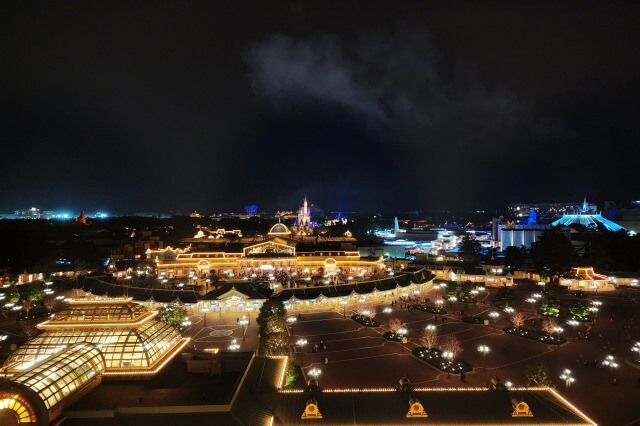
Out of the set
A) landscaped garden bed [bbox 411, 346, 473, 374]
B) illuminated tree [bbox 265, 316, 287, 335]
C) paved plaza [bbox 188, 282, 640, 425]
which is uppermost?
illuminated tree [bbox 265, 316, 287, 335]

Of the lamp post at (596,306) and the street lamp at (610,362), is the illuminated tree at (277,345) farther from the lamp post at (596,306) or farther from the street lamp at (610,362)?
the lamp post at (596,306)

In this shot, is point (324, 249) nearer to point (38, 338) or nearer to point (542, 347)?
point (542, 347)

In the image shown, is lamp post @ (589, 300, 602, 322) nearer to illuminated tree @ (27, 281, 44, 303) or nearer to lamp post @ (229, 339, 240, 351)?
lamp post @ (229, 339, 240, 351)

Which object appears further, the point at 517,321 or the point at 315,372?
the point at 517,321

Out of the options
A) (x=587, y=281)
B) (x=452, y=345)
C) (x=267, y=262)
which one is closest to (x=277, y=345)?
(x=452, y=345)

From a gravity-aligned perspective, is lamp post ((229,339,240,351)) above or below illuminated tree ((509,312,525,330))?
below

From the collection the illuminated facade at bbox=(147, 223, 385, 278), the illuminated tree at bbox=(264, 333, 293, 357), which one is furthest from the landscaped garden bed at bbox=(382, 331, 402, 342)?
the illuminated facade at bbox=(147, 223, 385, 278)

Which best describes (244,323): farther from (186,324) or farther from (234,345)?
(234,345)
